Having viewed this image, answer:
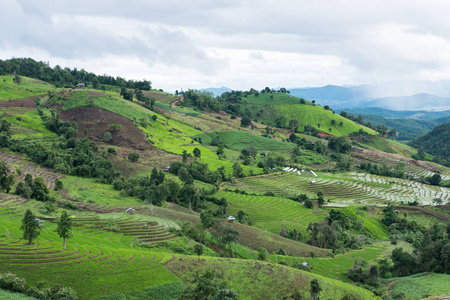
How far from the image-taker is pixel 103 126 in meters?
130

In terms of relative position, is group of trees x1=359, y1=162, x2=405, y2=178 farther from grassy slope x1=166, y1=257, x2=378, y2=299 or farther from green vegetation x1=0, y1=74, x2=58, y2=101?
green vegetation x1=0, y1=74, x2=58, y2=101

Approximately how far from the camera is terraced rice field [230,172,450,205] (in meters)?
108

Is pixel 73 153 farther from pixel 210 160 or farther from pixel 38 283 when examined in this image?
pixel 38 283

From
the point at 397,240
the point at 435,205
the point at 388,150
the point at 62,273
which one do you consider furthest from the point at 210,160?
the point at 388,150

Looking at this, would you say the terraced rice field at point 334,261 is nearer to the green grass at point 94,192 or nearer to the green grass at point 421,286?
the green grass at point 421,286

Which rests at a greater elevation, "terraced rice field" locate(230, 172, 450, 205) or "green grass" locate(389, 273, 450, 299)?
"terraced rice field" locate(230, 172, 450, 205)

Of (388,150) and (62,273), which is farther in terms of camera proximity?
(388,150)

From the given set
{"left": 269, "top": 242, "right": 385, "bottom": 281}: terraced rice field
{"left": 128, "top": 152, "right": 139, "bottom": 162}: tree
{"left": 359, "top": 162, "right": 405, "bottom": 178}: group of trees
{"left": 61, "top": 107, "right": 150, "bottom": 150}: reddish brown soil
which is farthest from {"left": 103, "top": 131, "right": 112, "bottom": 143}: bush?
{"left": 359, "top": 162, "right": 405, "bottom": 178}: group of trees

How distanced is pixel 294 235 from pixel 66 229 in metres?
53.2

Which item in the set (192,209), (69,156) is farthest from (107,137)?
(192,209)

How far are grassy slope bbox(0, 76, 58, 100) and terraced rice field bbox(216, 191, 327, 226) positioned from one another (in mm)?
115140

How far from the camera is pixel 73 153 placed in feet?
335

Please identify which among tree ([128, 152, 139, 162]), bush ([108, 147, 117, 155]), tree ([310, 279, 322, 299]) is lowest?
tree ([310, 279, 322, 299])

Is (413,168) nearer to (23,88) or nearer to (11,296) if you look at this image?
(11,296)
